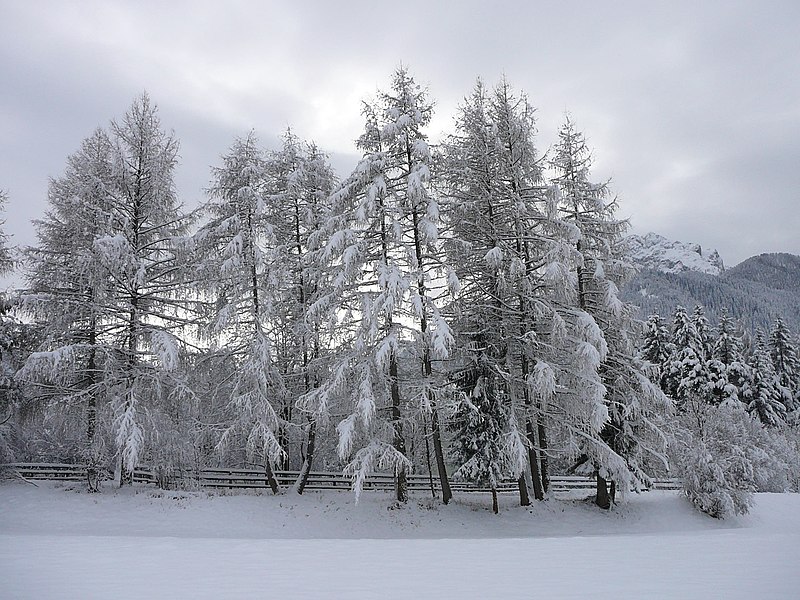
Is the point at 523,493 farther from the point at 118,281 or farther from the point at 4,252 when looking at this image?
the point at 4,252

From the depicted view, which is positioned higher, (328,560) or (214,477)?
(214,477)

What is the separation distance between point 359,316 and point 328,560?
11295mm

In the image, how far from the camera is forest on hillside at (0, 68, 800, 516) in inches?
711

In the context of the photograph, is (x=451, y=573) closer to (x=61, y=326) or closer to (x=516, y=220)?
(x=516, y=220)

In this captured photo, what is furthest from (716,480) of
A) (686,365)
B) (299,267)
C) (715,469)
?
(686,365)

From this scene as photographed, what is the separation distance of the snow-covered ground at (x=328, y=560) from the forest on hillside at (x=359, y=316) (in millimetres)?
2017

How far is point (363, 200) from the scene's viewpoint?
1852 centimetres

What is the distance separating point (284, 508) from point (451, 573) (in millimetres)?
12051

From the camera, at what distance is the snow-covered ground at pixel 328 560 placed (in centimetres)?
705

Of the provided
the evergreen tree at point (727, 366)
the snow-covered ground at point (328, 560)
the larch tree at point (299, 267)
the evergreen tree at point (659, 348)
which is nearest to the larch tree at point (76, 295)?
the snow-covered ground at point (328, 560)

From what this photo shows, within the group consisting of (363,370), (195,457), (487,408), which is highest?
(363,370)

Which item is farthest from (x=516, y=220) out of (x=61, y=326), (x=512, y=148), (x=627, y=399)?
(x=61, y=326)

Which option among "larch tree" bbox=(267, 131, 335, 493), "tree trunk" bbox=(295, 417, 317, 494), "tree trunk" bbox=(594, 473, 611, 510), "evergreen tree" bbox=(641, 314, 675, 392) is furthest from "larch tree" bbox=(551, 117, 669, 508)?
"evergreen tree" bbox=(641, 314, 675, 392)

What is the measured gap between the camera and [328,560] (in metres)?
9.07
